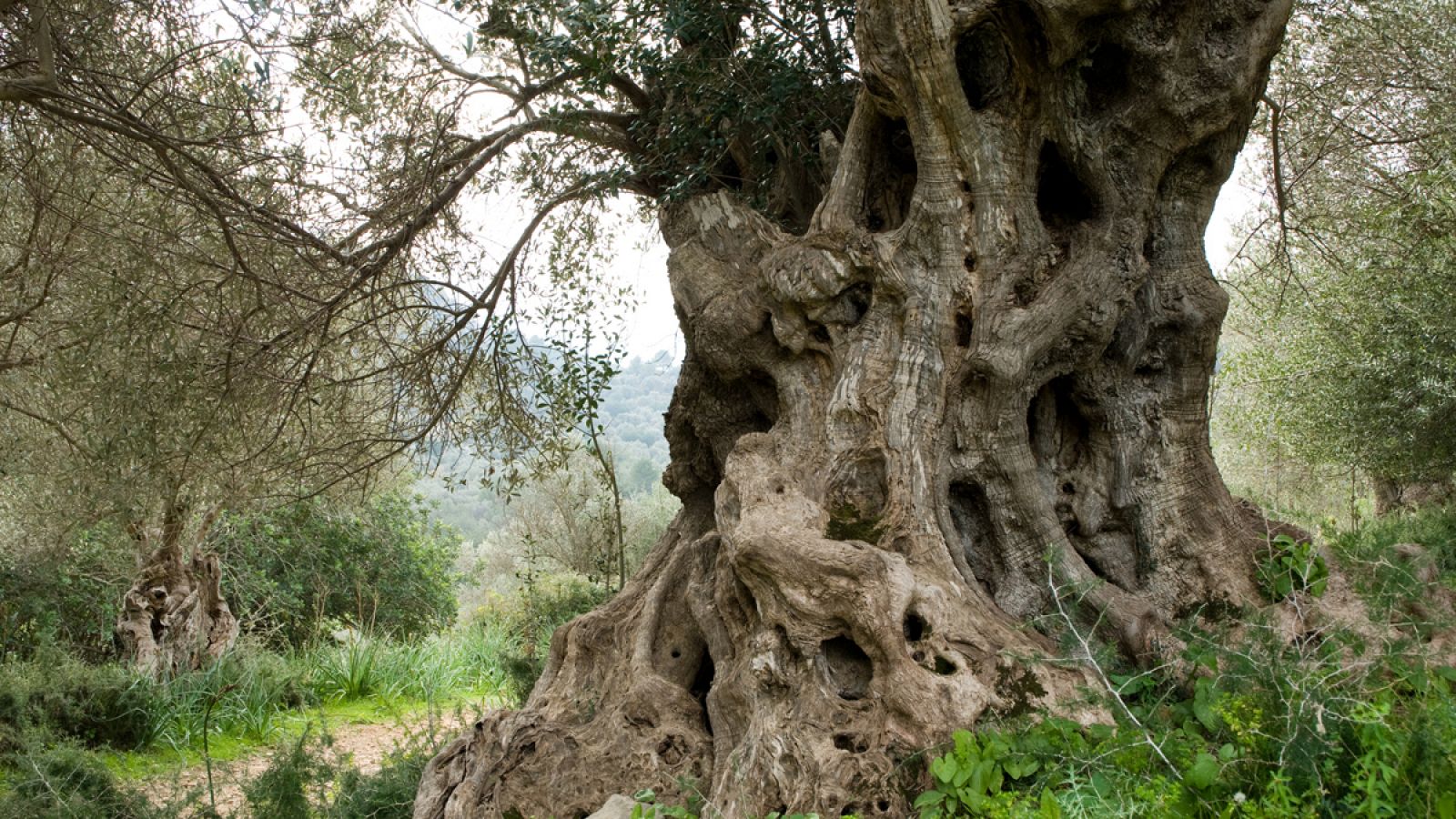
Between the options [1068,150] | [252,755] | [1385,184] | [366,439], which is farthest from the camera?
[1385,184]

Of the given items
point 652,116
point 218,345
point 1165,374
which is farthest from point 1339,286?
point 218,345

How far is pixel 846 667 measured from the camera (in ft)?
14.5

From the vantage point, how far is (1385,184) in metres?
11.4

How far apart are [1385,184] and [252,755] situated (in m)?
12.9

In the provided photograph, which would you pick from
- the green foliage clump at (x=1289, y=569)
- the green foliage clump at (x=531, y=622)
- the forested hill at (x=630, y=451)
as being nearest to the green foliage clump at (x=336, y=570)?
the green foliage clump at (x=531, y=622)

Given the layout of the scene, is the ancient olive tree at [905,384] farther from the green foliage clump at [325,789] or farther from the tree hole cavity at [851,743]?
the green foliage clump at [325,789]

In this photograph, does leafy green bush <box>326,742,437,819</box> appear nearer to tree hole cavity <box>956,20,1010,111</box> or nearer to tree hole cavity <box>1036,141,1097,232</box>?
tree hole cavity <box>1036,141,1097,232</box>

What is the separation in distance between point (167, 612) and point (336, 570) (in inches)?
207

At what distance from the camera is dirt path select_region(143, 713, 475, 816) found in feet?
22.6

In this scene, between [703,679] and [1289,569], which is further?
[703,679]

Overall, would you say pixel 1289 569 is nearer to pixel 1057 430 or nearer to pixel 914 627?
pixel 1057 430

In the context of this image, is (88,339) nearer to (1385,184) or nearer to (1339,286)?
(1385,184)

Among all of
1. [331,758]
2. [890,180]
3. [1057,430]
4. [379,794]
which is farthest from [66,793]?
[1057,430]

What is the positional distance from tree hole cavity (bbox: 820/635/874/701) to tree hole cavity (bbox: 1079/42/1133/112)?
326 cm
